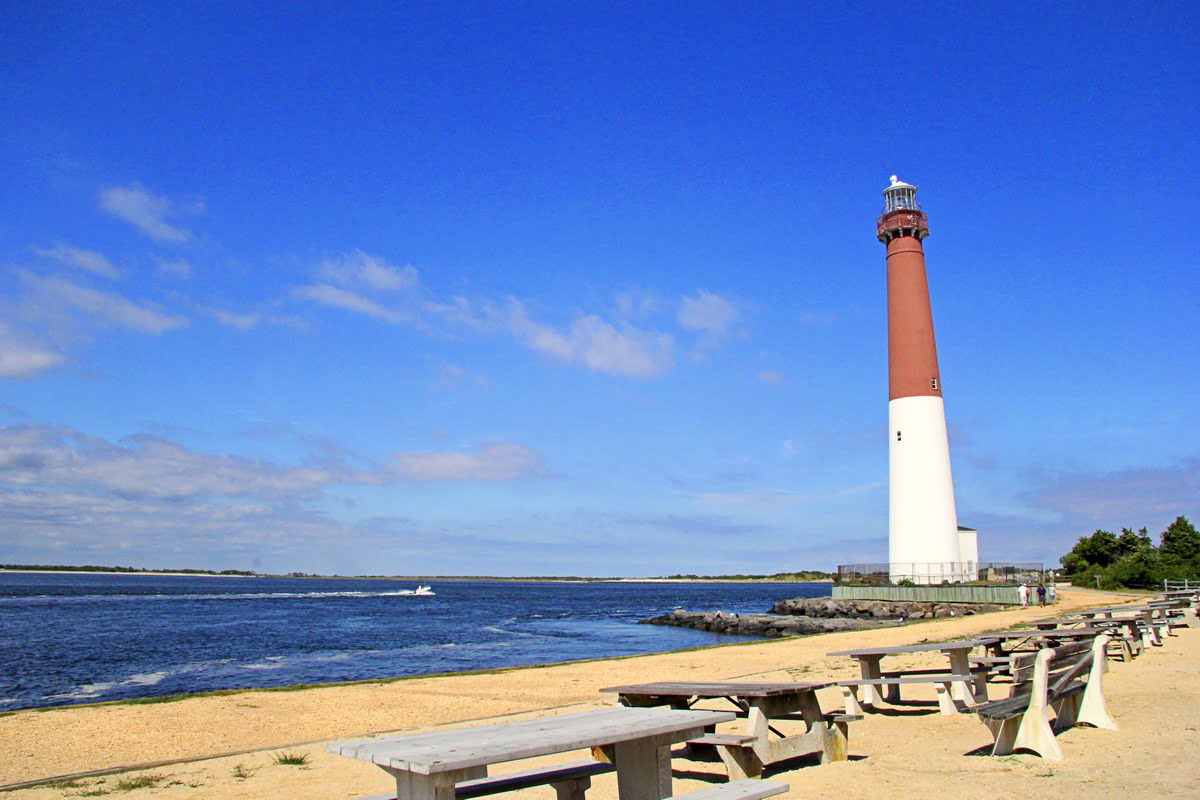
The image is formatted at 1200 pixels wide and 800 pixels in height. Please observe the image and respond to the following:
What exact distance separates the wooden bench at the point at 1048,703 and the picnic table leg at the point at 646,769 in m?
3.18

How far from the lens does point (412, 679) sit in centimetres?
1573

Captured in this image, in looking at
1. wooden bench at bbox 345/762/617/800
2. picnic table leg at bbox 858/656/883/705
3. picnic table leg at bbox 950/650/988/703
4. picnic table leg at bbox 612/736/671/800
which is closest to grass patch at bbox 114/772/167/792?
wooden bench at bbox 345/762/617/800

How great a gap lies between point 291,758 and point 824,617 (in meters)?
33.3

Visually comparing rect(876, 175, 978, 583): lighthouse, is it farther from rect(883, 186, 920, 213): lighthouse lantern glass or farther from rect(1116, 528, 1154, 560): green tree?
rect(1116, 528, 1154, 560): green tree

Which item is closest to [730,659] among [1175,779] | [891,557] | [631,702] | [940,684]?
[940,684]

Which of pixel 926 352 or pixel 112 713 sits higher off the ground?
pixel 926 352

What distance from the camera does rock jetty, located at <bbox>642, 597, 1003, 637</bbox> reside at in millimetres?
32469

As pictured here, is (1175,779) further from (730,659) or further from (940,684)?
(730,659)

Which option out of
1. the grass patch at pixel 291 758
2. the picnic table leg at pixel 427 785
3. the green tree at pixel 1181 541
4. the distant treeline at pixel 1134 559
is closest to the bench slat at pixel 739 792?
the picnic table leg at pixel 427 785

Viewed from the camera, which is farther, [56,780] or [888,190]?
[888,190]

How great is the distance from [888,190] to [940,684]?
28939 millimetres

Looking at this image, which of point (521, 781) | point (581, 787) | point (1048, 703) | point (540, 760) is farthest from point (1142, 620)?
point (521, 781)

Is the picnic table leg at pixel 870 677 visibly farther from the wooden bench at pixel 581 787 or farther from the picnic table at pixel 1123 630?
the picnic table at pixel 1123 630

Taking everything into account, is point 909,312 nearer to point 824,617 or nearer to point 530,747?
point 824,617
